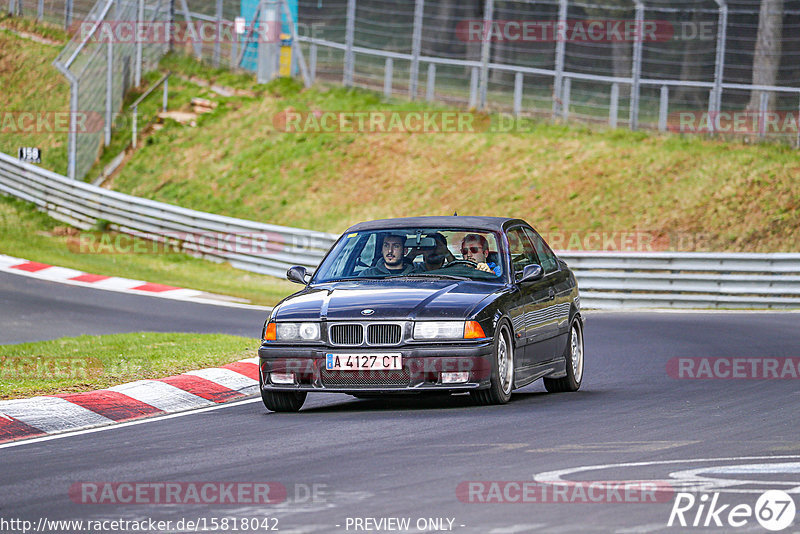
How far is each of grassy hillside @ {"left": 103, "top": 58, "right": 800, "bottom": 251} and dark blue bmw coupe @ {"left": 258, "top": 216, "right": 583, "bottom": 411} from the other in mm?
14174

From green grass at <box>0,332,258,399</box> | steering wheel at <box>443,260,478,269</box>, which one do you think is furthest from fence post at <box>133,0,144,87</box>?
Result: steering wheel at <box>443,260,478,269</box>

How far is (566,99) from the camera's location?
30.7m

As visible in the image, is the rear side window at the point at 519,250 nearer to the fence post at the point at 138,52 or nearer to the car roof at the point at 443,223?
the car roof at the point at 443,223

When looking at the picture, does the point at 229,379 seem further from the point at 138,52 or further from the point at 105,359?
the point at 138,52

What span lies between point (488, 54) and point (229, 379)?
19513mm

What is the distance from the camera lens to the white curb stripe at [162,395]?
10.9m

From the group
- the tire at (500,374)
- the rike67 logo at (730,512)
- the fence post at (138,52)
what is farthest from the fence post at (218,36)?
the rike67 logo at (730,512)

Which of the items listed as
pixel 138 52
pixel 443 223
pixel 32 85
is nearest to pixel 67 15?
pixel 32 85

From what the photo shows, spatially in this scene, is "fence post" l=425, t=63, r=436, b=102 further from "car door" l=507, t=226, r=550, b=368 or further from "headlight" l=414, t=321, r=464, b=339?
"headlight" l=414, t=321, r=464, b=339

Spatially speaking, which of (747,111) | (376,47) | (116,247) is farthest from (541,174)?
(116,247)

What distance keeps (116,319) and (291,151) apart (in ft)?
52.7

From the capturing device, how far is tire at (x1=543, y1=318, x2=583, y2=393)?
38.7ft

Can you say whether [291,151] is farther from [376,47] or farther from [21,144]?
[21,144]

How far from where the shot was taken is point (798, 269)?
21781 mm
